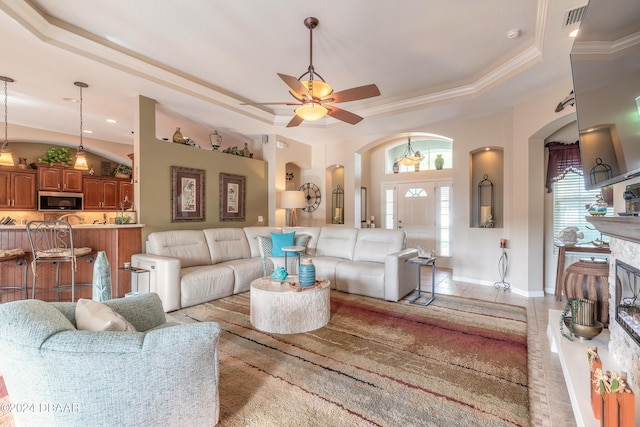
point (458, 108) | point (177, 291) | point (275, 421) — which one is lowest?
point (275, 421)

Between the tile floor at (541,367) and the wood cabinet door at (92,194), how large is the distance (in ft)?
25.5

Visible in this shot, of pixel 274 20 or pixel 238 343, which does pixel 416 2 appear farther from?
pixel 238 343

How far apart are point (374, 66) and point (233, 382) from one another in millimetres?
3583

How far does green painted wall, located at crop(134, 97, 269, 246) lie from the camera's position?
407 centimetres

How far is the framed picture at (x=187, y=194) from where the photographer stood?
4.48 meters

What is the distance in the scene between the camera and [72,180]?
6738 millimetres

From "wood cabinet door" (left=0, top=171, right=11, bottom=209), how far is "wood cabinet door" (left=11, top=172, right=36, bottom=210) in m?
0.06

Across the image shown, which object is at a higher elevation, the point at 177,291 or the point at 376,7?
the point at 376,7

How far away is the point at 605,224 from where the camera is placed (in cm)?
188

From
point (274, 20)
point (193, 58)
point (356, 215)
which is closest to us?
point (274, 20)

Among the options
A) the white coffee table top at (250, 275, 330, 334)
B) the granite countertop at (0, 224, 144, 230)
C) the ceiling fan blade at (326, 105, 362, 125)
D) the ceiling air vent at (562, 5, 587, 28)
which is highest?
the ceiling air vent at (562, 5, 587, 28)

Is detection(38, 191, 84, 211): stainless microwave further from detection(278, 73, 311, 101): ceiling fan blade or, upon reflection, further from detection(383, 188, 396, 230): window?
detection(383, 188, 396, 230): window

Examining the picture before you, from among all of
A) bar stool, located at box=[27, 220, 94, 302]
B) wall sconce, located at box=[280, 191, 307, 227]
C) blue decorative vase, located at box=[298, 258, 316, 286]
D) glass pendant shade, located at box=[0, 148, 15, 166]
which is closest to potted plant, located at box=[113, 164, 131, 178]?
glass pendant shade, located at box=[0, 148, 15, 166]

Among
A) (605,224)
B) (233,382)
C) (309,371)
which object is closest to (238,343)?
(233,382)
